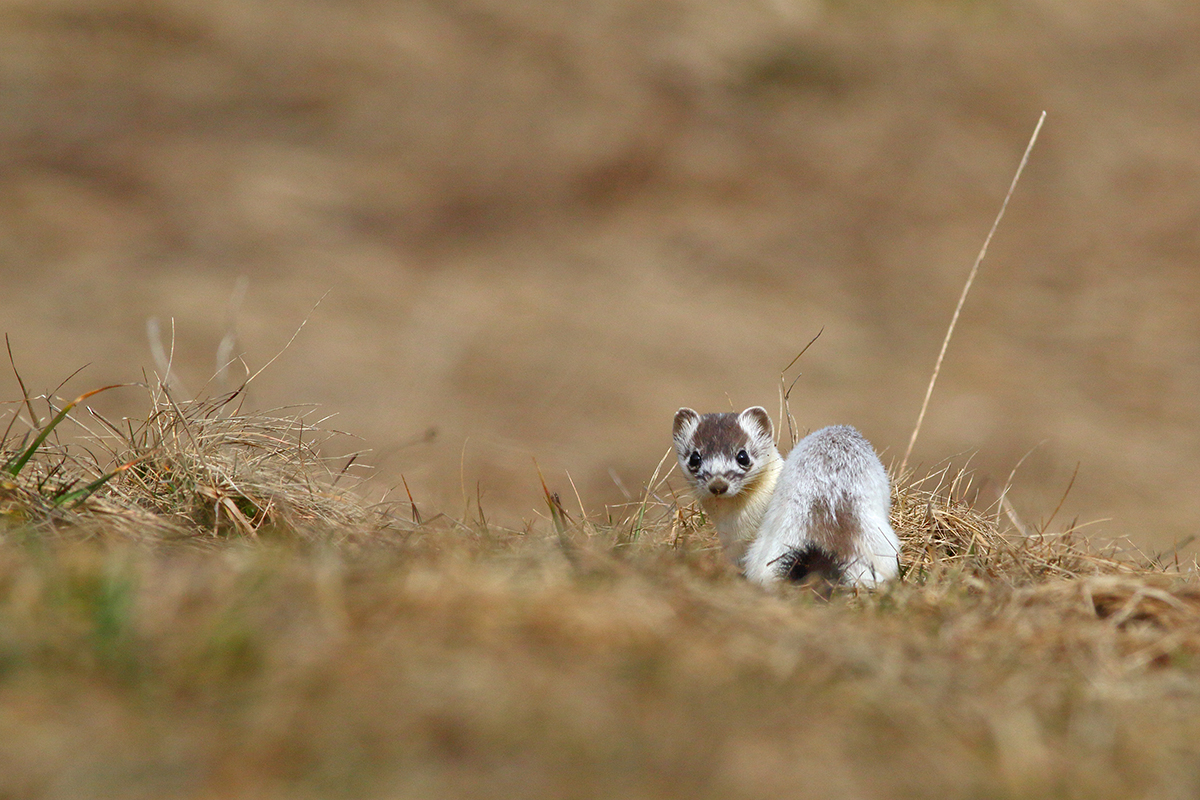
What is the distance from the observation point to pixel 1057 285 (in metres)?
17.2

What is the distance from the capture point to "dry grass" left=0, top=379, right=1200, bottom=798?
1.81m

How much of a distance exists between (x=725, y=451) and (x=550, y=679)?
2306 millimetres

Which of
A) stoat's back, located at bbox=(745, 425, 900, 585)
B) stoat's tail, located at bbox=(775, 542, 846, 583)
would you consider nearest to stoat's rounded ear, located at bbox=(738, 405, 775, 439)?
stoat's back, located at bbox=(745, 425, 900, 585)

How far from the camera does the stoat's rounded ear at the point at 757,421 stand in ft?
14.7

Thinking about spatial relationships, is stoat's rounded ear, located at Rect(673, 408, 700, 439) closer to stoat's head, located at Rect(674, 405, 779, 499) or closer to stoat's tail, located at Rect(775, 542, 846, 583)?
stoat's head, located at Rect(674, 405, 779, 499)

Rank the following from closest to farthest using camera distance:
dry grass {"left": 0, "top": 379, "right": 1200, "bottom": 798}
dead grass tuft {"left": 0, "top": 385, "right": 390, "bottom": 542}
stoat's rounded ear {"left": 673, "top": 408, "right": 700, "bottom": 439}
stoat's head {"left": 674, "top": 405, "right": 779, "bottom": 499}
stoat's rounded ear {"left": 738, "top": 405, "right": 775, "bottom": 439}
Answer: dry grass {"left": 0, "top": 379, "right": 1200, "bottom": 798}
dead grass tuft {"left": 0, "top": 385, "right": 390, "bottom": 542}
stoat's head {"left": 674, "top": 405, "right": 779, "bottom": 499}
stoat's rounded ear {"left": 738, "top": 405, "right": 775, "bottom": 439}
stoat's rounded ear {"left": 673, "top": 408, "right": 700, "bottom": 439}

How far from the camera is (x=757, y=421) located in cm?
454

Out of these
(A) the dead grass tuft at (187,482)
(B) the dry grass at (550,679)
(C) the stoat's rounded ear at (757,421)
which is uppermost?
(C) the stoat's rounded ear at (757,421)

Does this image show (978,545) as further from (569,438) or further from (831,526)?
(569,438)

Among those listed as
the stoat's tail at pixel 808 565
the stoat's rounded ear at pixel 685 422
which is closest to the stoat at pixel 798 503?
the stoat's tail at pixel 808 565

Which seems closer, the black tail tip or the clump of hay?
the black tail tip

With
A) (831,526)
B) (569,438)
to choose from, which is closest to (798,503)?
(831,526)

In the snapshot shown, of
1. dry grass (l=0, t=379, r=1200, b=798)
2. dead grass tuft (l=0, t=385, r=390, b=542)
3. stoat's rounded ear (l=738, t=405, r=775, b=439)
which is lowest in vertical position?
dead grass tuft (l=0, t=385, r=390, b=542)

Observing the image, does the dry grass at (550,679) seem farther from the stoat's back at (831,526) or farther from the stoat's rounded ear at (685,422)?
the stoat's rounded ear at (685,422)
